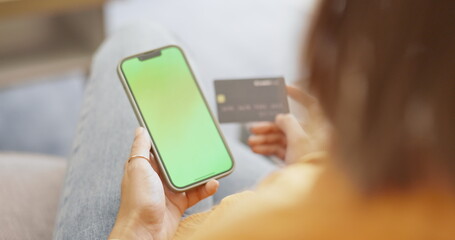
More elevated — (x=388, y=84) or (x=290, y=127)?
(x=388, y=84)

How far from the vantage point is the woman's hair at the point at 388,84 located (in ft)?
1.08

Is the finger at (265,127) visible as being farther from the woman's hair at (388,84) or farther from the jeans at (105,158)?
the woman's hair at (388,84)

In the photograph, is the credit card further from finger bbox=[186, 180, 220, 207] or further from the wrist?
the wrist

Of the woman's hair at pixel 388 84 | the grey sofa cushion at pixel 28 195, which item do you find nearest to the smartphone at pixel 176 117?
the grey sofa cushion at pixel 28 195

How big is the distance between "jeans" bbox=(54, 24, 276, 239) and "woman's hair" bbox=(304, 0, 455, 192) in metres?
0.41

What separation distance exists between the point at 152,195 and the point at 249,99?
0.28 meters

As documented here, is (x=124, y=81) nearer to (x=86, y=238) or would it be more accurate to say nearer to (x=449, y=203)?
(x=86, y=238)

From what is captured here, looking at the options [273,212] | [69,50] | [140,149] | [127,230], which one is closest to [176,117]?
[140,149]

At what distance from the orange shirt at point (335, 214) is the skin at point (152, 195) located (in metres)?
0.16

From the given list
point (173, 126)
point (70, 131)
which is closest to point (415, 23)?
point (173, 126)

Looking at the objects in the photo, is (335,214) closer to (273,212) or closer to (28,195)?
(273,212)

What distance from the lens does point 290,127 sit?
2.55ft

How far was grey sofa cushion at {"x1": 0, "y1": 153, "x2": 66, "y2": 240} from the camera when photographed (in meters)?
0.71

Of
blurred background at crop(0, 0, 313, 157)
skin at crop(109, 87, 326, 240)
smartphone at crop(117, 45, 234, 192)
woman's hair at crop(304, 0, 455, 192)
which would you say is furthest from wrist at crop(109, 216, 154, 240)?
blurred background at crop(0, 0, 313, 157)
